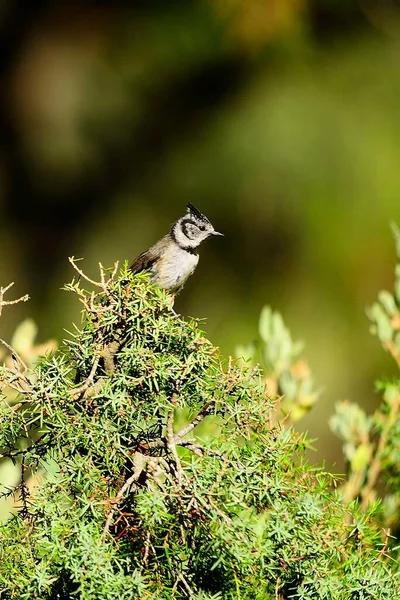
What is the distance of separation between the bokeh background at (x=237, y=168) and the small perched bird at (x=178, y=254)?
44.8 inches

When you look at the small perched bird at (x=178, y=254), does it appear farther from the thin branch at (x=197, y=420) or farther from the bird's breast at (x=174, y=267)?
the thin branch at (x=197, y=420)

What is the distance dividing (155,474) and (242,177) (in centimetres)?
327

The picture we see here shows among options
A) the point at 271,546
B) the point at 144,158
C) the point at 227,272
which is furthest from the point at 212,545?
the point at 144,158

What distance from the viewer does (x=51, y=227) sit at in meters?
4.23

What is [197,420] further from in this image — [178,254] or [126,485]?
[178,254]

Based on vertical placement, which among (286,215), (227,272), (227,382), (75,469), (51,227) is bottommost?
(51,227)

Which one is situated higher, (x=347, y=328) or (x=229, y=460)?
(x=229, y=460)

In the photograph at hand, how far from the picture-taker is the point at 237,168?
3.95 metres

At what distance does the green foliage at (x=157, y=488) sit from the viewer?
705 mm

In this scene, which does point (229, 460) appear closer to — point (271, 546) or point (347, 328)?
point (271, 546)

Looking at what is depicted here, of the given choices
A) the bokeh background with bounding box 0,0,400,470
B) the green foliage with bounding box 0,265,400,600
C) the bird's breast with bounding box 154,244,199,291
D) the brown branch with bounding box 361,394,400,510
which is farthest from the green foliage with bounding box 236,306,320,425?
the bokeh background with bounding box 0,0,400,470

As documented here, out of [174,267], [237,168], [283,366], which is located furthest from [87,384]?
[237,168]

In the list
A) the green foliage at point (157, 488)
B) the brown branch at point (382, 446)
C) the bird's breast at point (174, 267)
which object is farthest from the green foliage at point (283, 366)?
the bird's breast at point (174, 267)

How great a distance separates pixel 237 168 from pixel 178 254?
167 centimetres
